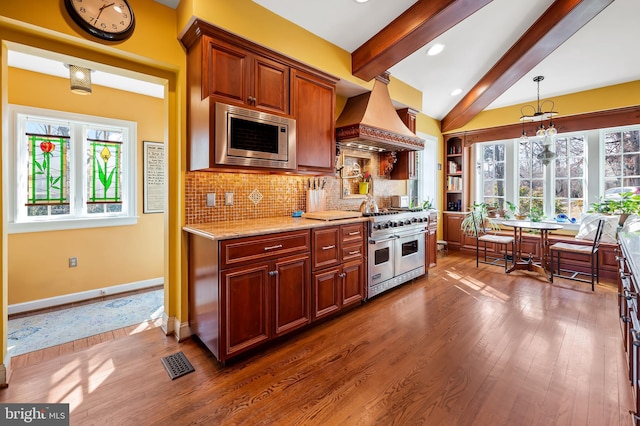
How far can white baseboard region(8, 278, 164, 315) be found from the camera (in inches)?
120

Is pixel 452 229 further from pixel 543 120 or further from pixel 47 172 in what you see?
pixel 47 172

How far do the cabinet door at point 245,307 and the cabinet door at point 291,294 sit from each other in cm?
9

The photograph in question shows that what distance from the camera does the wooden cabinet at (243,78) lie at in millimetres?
2215

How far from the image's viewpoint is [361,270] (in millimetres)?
3156

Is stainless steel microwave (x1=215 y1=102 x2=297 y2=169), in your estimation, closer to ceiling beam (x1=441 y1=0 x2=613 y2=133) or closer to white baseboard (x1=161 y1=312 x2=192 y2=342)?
white baseboard (x1=161 y1=312 x2=192 y2=342)

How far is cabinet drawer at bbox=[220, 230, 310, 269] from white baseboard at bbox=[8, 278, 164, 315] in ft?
8.26

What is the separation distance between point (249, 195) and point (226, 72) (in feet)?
3.64

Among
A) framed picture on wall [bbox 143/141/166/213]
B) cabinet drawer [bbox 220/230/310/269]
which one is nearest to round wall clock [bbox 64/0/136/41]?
cabinet drawer [bbox 220/230/310/269]

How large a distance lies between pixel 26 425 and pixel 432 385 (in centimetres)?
235

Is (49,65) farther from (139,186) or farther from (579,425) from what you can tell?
(579,425)

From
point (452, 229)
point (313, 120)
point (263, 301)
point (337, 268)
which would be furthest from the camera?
point (452, 229)

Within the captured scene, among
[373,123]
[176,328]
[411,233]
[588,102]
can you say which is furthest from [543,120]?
[176,328]

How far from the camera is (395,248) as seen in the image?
3633 millimetres

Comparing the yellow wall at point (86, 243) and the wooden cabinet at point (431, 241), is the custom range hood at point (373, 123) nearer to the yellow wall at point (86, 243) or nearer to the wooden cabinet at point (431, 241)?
the wooden cabinet at point (431, 241)
